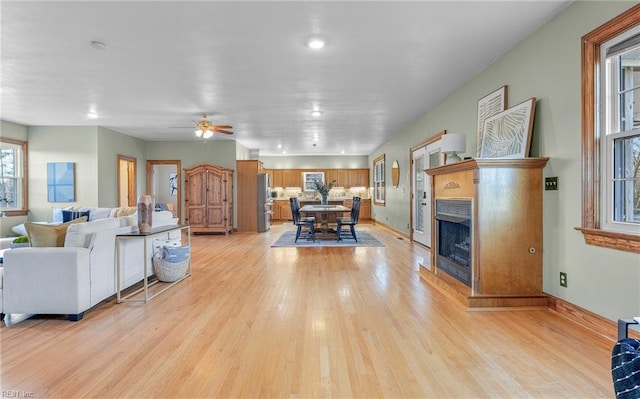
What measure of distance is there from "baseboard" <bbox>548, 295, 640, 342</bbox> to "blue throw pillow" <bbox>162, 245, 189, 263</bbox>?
4019 millimetres

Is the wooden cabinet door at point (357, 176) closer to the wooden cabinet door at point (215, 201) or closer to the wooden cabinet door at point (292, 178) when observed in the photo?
the wooden cabinet door at point (292, 178)

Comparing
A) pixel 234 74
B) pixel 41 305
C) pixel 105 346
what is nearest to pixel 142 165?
pixel 234 74

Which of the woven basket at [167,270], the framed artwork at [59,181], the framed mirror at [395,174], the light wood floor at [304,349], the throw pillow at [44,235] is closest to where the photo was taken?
the light wood floor at [304,349]

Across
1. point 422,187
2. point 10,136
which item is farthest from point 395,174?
point 10,136

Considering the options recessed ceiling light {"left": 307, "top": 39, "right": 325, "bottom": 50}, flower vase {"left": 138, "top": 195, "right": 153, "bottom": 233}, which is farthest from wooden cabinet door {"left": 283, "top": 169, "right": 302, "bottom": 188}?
recessed ceiling light {"left": 307, "top": 39, "right": 325, "bottom": 50}

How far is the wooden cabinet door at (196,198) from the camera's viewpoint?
27.9 feet

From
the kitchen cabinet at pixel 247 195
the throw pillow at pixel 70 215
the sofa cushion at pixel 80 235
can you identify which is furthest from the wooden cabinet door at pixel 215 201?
the sofa cushion at pixel 80 235

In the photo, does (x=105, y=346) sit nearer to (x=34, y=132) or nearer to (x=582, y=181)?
(x=582, y=181)

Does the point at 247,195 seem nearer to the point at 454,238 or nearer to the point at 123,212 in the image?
Answer: the point at 123,212

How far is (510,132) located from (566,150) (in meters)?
0.71

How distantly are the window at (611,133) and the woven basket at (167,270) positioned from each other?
4143 mm

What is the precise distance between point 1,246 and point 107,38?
136 inches

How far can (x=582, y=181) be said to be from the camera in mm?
2543

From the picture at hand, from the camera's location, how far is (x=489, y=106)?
3854 mm
